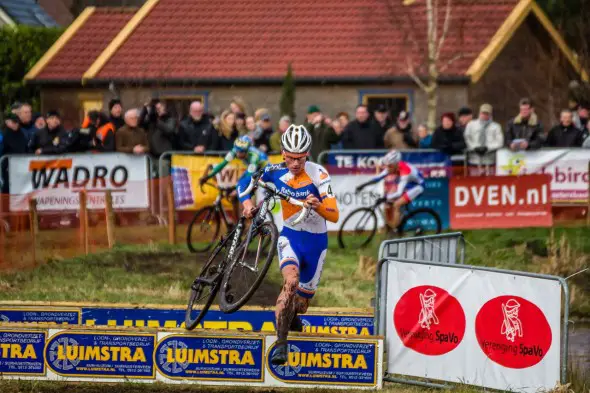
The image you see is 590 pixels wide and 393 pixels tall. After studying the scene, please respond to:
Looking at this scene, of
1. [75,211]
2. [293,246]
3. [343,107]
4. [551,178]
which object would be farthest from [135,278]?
[343,107]

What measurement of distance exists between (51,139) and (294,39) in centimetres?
1726

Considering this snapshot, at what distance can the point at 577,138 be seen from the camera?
22.4m

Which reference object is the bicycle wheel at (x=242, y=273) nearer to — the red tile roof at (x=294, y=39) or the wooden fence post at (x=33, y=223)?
the wooden fence post at (x=33, y=223)

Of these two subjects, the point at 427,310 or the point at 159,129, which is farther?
the point at 159,129

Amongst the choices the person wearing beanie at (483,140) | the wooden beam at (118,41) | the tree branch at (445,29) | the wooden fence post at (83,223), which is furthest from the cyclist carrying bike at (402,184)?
the wooden beam at (118,41)

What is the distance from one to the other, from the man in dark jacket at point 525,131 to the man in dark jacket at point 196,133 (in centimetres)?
519

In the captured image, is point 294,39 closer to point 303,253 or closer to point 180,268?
point 180,268

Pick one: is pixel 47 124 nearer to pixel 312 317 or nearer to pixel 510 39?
pixel 312 317

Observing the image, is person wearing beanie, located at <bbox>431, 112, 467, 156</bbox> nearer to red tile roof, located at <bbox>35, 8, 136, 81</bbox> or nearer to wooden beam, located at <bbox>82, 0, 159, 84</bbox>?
wooden beam, located at <bbox>82, 0, 159, 84</bbox>

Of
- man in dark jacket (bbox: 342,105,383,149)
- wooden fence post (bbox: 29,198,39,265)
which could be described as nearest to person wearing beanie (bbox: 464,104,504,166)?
man in dark jacket (bbox: 342,105,383,149)

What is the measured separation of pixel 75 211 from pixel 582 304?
306 inches

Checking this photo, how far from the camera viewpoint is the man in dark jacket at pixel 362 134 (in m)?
23.0

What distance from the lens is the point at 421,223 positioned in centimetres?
2114

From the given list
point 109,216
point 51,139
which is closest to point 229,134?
point 51,139
